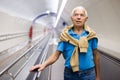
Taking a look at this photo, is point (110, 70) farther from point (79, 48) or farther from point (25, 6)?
point (25, 6)

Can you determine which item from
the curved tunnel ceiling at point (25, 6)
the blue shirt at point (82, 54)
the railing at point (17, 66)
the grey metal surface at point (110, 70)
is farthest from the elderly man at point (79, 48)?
the curved tunnel ceiling at point (25, 6)

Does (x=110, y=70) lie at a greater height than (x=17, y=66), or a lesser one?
greater

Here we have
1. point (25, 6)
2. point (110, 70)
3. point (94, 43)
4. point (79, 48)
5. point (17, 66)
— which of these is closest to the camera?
point (79, 48)

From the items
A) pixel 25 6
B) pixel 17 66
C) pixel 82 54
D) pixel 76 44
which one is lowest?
pixel 17 66

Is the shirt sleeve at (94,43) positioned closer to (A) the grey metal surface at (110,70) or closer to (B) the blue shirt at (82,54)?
(B) the blue shirt at (82,54)

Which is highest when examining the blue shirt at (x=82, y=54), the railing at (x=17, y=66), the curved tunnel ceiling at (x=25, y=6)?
the curved tunnel ceiling at (x=25, y=6)

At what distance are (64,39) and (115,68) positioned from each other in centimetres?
159

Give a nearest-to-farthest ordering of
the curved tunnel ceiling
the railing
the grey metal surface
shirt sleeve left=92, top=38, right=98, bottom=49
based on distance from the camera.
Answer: shirt sleeve left=92, top=38, right=98, bottom=49 → the grey metal surface → the railing → the curved tunnel ceiling

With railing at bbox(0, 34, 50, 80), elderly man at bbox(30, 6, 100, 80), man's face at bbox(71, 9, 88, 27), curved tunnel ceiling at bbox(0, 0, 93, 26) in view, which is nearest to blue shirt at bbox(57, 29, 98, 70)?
elderly man at bbox(30, 6, 100, 80)

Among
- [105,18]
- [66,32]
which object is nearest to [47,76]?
[105,18]

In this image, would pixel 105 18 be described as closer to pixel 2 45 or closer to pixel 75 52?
pixel 75 52

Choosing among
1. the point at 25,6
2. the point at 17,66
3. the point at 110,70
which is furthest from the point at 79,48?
the point at 25,6

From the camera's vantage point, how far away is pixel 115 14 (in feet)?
13.8

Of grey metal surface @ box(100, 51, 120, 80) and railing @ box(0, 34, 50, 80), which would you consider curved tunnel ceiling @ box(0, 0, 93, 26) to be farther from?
grey metal surface @ box(100, 51, 120, 80)
